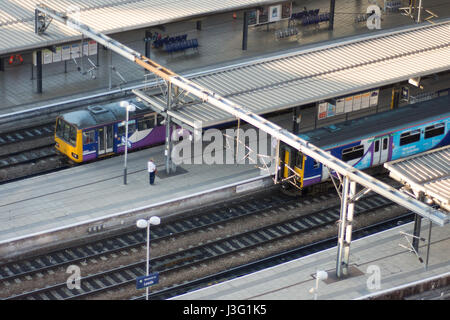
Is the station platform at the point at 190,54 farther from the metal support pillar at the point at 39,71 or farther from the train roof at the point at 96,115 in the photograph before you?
the train roof at the point at 96,115

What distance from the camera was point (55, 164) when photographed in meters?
57.2

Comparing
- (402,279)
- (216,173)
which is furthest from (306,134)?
(402,279)

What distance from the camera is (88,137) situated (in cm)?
5612

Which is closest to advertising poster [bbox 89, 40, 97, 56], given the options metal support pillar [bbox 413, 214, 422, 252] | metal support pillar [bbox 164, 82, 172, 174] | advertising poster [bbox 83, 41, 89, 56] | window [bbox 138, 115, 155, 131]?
advertising poster [bbox 83, 41, 89, 56]

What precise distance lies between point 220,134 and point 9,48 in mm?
12670

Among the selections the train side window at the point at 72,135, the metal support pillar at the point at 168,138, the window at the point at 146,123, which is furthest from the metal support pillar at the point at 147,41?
the metal support pillar at the point at 168,138

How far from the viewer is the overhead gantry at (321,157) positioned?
42.0 m

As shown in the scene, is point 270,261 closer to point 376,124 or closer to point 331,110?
point 376,124

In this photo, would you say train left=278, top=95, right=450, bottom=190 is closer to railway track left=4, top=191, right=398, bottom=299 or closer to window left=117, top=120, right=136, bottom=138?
railway track left=4, top=191, right=398, bottom=299

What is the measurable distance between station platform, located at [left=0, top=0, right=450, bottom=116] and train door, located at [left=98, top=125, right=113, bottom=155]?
762 cm

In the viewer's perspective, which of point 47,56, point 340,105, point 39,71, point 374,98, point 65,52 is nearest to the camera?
point 340,105

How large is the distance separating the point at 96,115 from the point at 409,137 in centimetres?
1708

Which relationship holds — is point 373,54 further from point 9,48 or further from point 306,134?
point 9,48

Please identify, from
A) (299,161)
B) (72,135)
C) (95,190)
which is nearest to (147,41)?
(72,135)
